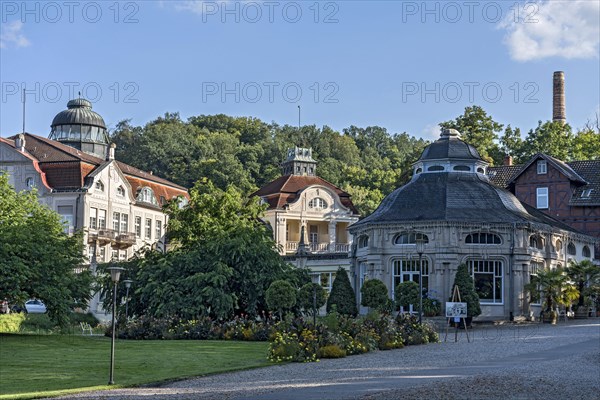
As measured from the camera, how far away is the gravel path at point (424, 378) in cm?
2098

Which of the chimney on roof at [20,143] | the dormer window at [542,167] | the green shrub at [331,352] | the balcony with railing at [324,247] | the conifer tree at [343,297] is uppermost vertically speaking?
the chimney on roof at [20,143]

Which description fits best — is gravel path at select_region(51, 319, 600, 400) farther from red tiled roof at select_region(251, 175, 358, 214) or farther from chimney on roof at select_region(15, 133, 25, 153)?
chimney on roof at select_region(15, 133, 25, 153)

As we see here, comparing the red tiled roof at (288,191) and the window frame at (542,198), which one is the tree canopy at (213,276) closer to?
the window frame at (542,198)


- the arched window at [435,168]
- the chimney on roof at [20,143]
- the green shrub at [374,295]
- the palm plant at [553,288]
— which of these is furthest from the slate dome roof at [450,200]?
the chimney on roof at [20,143]

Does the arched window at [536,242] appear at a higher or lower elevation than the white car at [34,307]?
higher

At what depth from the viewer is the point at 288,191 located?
3334 inches

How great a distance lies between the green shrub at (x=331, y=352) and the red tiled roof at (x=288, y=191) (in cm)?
5125

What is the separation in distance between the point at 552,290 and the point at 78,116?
1952 inches

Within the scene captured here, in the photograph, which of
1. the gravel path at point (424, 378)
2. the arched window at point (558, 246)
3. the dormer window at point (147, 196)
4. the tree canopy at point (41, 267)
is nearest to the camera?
the gravel path at point (424, 378)

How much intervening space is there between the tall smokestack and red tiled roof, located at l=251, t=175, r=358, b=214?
62.7 ft

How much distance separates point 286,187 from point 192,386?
2422 inches

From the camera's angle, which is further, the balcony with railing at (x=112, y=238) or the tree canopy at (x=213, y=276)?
the balcony with railing at (x=112, y=238)

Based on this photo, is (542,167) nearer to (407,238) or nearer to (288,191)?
(407,238)

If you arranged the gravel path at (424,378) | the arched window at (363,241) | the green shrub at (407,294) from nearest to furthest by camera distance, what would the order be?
the gravel path at (424,378), the green shrub at (407,294), the arched window at (363,241)
